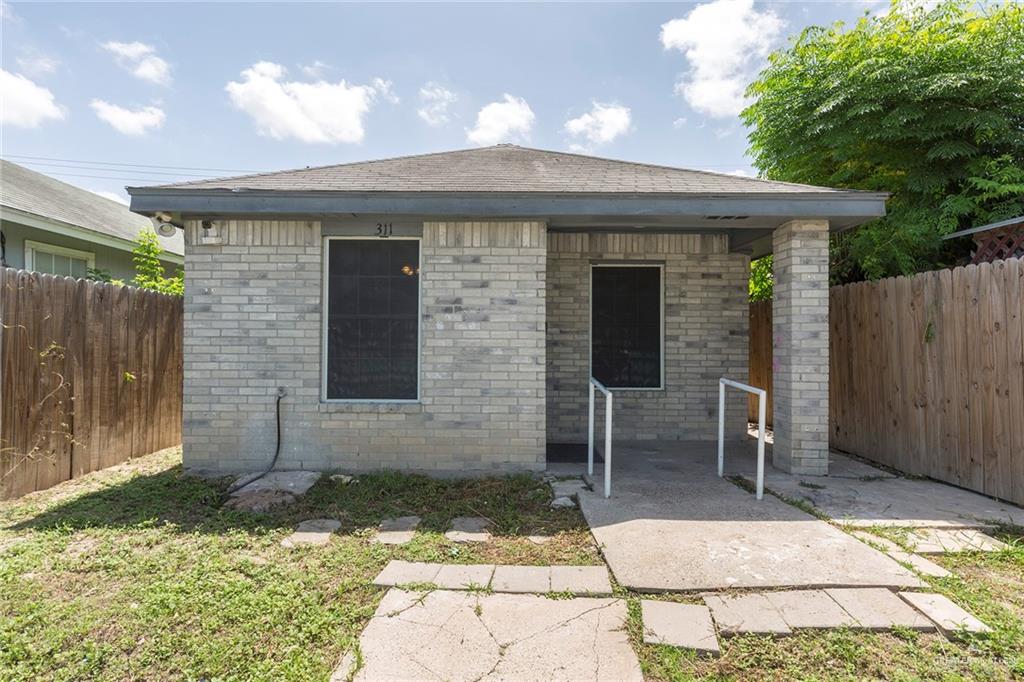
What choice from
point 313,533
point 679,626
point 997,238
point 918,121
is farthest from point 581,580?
point 918,121

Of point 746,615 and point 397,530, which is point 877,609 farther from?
point 397,530

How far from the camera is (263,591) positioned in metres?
2.65

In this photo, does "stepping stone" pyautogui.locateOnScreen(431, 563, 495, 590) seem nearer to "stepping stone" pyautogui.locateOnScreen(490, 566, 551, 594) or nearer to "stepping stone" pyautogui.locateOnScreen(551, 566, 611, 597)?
"stepping stone" pyautogui.locateOnScreen(490, 566, 551, 594)

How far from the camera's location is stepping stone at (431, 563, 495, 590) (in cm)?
274

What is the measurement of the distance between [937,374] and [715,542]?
10.8ft

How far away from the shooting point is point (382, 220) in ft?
16.2

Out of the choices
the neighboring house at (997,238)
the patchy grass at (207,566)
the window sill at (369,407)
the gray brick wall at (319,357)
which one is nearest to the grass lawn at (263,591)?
the patchy grass at (207,566)

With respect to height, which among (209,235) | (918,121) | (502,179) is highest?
(918,121)

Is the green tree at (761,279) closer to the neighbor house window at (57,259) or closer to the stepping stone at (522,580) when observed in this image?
the stepping stone at (522,580)

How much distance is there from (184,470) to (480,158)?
15.7ft

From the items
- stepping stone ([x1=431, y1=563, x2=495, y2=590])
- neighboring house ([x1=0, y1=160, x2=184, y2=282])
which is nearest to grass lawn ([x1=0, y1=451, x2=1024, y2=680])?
stepping stone ([x1=431, y1=563, x2=495, y2=590])

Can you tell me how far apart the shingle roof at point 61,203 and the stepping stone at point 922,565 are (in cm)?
1067

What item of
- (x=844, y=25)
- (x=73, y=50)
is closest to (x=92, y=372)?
(x=73, y=50)

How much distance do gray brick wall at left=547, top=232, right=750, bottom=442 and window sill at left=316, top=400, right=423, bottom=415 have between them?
216cm
